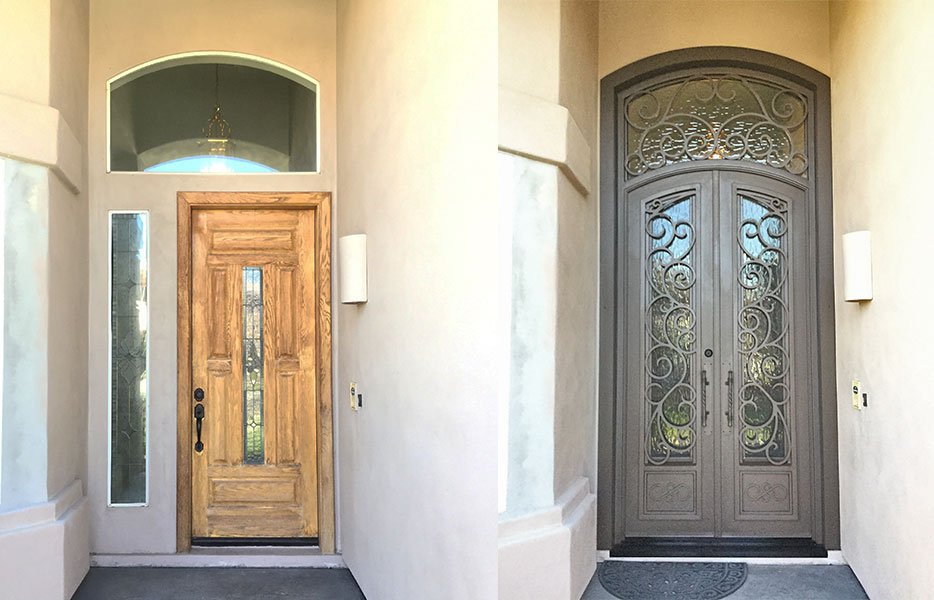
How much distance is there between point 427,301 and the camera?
3361mm

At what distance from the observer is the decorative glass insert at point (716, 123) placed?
14.5ft

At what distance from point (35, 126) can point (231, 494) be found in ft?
7.86

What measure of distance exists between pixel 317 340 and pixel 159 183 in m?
1.35

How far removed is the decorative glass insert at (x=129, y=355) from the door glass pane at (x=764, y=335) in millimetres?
3492

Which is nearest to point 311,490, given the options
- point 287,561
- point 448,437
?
point 287,561

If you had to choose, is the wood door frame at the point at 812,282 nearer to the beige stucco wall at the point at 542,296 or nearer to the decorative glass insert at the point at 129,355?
the beige stucco wall at the point at 542,296

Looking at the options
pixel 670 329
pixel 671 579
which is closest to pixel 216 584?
pixel 671 579

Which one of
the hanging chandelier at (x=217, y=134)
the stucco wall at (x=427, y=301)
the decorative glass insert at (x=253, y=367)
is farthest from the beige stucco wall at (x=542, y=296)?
the hanging chandelier at (x=217, y=134)

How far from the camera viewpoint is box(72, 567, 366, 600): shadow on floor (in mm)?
4344

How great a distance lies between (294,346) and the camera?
5020 mm

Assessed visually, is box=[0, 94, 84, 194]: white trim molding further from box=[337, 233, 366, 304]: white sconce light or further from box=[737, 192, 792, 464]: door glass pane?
box=[737, 192, 792, 464]: door glass pane

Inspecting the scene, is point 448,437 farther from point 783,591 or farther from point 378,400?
point 783,591

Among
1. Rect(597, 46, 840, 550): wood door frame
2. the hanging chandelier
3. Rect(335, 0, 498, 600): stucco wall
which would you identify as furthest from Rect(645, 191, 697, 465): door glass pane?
the hanging chandelier

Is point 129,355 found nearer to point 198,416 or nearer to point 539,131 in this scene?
point 198,416
